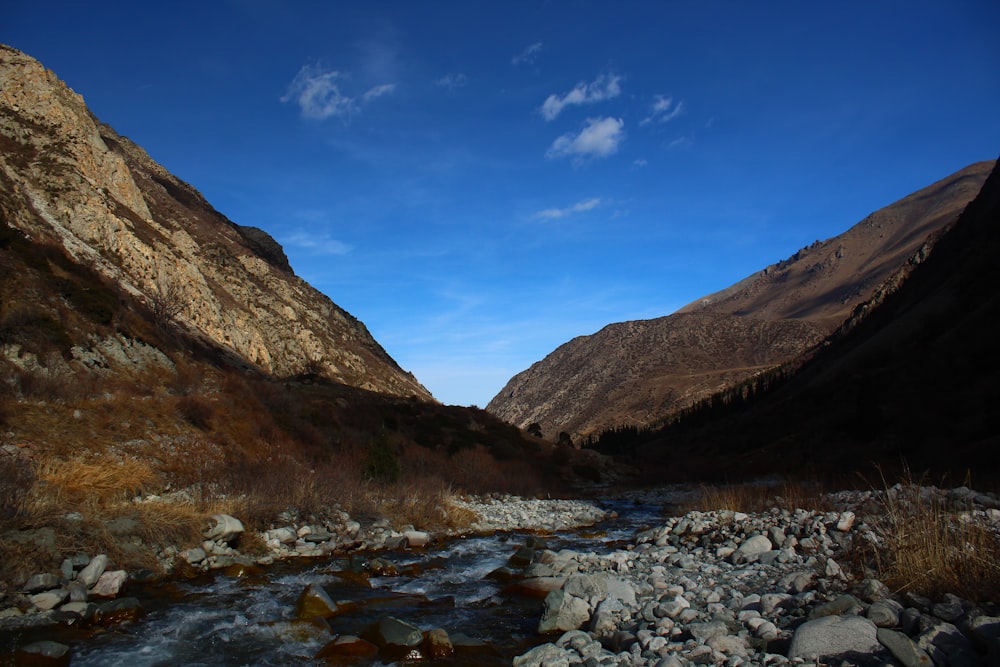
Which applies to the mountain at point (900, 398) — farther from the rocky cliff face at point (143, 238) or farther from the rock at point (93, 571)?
the rocky cliff face at point (143, 238)

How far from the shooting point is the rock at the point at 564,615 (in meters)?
8.31

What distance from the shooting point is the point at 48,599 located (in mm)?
8266

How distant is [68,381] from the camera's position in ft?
60.5

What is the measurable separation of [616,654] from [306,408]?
88.4 feet

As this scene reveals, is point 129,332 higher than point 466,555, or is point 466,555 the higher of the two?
point 129,332

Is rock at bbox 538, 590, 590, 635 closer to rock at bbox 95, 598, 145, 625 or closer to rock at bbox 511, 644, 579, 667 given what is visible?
rock at bbox 511, 644, 579, 667

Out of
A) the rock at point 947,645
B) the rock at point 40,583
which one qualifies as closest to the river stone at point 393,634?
the rock at point 40,583

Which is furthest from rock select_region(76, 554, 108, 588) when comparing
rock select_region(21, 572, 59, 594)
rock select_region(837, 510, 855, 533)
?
rock select_region(837, 510, 855, 533)

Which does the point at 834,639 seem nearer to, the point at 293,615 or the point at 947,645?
the point at 947,645

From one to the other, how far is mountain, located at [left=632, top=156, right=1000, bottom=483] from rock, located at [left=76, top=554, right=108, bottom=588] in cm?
1430

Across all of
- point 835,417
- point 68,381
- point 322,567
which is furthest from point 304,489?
point 835,417

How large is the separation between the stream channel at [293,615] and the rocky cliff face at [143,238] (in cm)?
2670

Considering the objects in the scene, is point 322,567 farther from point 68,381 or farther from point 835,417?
point 835,417

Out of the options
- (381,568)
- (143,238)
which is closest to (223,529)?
(381,568)
